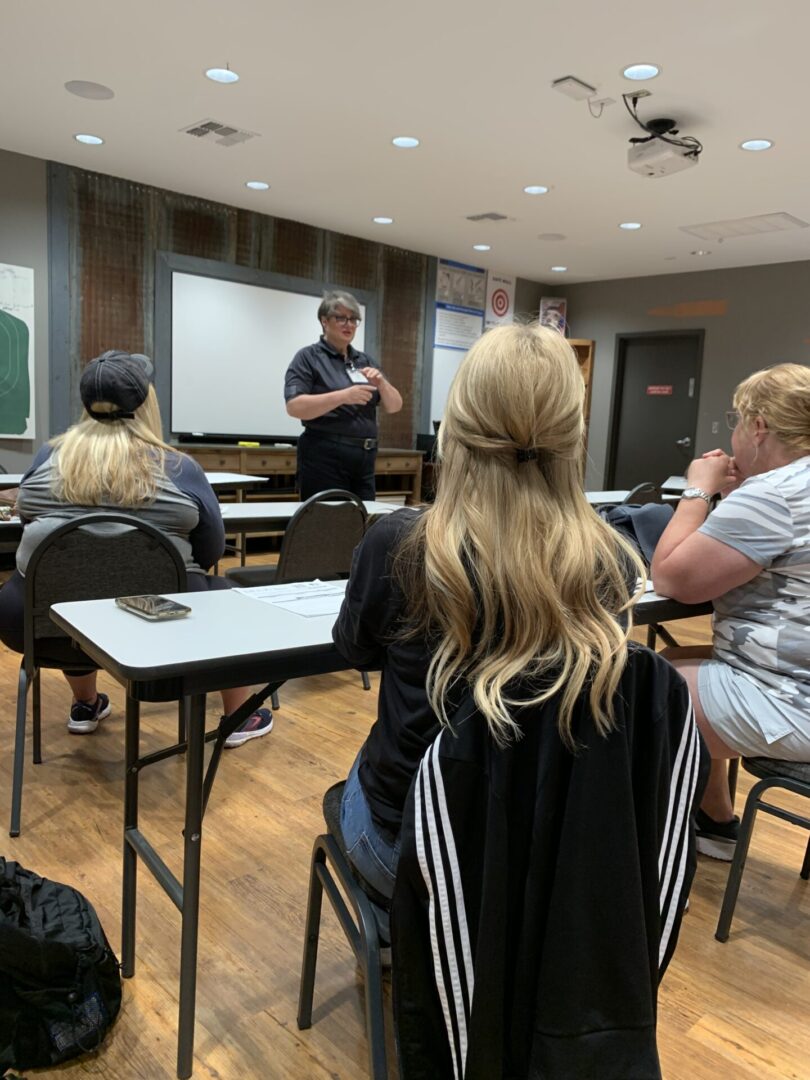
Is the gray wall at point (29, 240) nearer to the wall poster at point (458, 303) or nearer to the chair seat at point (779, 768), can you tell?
the wall poster at point (458, 303)

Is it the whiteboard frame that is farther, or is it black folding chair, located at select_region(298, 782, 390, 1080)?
the whiteboard frame

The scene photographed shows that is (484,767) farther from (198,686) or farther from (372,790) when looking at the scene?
(198,686)

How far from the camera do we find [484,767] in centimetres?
88

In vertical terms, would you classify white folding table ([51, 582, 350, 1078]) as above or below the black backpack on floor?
above

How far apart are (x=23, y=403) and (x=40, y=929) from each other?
15.9 ft

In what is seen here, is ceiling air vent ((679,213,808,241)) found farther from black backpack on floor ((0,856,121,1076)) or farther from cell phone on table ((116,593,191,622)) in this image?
black backpack on floor ((0,856,121,1076))

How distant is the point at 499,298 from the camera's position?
28.2 feet

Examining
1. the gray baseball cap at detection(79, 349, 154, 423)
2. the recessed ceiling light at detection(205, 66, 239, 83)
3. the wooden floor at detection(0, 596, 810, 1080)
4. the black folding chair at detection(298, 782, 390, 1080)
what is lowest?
the wooden floor at detection(0, 596, 810, 1080)

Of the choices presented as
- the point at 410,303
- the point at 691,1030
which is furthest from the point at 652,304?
the point at 691,1030

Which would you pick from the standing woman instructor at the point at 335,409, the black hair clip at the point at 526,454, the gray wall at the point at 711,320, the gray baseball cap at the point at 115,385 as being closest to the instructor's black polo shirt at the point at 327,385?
the standing woman instructor at the point at 335,409

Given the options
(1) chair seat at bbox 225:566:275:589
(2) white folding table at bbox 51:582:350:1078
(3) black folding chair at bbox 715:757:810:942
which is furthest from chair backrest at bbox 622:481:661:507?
(2) white folding table at bbox 51:582:350:1078

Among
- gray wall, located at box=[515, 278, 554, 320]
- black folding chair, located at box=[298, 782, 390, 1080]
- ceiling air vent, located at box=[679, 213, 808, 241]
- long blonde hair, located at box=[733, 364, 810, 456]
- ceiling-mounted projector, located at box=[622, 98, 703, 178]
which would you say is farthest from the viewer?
gray wall, located at box=[515, 278, 554, 320]

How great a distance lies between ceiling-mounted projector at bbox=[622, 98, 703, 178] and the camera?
432 centimetres

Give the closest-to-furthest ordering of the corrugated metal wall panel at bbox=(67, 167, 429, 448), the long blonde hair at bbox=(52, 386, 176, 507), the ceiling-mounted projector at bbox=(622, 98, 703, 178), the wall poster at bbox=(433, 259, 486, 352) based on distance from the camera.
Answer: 1. the long blonde hair at bbox=(52, 386, 176, 507)
2. the ceiling-mounted projector at bbox=(622, 98, 703, 178)
3. the corrugated metal wall panel at bbox=(67, 167, 429, 448)
4. the wall poster at bbox=(433, 259, 486, 352)
